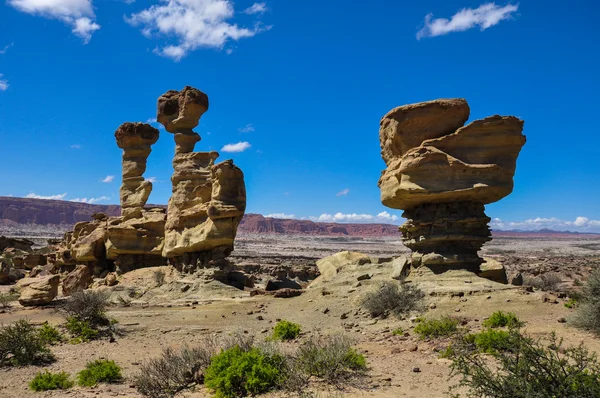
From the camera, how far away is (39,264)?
3875 centimetres

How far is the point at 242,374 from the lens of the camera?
7.37 metres

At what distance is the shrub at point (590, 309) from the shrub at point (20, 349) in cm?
1242

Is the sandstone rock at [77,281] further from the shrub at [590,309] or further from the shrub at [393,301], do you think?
the shrub at [590,309]

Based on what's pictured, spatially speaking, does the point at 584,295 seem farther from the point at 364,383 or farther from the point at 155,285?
the point at 155,285

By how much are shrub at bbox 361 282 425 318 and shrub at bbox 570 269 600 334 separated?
4.49 metres

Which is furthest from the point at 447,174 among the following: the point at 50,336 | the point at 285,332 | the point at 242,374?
the point at 50,336

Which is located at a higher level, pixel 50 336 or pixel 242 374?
pixel 242 374

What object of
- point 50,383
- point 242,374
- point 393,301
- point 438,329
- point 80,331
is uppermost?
point 393,301

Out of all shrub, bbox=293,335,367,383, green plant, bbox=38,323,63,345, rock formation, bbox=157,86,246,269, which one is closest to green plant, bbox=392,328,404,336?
shrub, bbox=293,335,367,383

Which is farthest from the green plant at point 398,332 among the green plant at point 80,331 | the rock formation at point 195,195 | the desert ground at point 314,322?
the rock formation at point 195,195

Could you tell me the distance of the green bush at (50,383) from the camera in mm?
8195

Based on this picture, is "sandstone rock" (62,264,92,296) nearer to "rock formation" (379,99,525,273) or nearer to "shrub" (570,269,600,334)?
"rock formation" (379,99,525,273)

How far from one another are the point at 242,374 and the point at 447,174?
11.0 meters

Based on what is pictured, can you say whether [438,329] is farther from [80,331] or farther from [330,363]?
[80,331]
